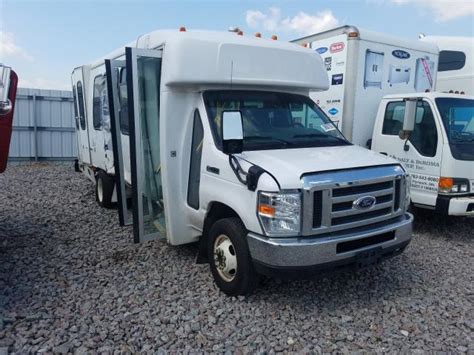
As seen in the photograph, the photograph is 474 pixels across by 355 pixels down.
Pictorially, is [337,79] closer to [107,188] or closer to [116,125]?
[116,125]

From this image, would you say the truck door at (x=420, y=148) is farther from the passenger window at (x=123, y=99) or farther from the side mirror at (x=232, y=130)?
the passenger window at (x=123, y=99)

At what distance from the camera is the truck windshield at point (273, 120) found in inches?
174

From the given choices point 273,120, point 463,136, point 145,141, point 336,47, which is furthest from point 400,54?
point 145,141

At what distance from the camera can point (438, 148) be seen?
6.04 metres

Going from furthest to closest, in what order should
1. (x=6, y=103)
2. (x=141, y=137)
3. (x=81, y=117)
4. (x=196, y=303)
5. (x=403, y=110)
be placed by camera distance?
(x=81, y=117) → (x=403, y=110) → (x=141, y=137) → (x=6, y=103) → (x=196, y=303)

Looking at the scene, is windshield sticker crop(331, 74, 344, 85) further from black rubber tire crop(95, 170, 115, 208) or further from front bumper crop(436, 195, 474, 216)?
black rubber tire crop(95, 170, 115, 208)

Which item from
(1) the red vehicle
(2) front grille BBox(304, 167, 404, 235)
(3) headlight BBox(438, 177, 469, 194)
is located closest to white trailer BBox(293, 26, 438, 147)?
(3) headlight BBox(438, 177, 469, 194)

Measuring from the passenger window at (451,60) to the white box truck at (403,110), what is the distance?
141 cm

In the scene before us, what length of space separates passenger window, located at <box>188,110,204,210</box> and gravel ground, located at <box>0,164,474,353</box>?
905mm

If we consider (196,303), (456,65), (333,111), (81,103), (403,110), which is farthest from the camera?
(456,65)

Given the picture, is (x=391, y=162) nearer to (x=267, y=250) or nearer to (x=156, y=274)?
Result: (x=267, y=250)

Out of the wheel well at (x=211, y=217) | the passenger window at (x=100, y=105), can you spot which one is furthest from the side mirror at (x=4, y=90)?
the wheel well at (x=211, y=217)

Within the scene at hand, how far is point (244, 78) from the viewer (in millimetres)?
4543

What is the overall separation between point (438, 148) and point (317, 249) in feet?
11.6
